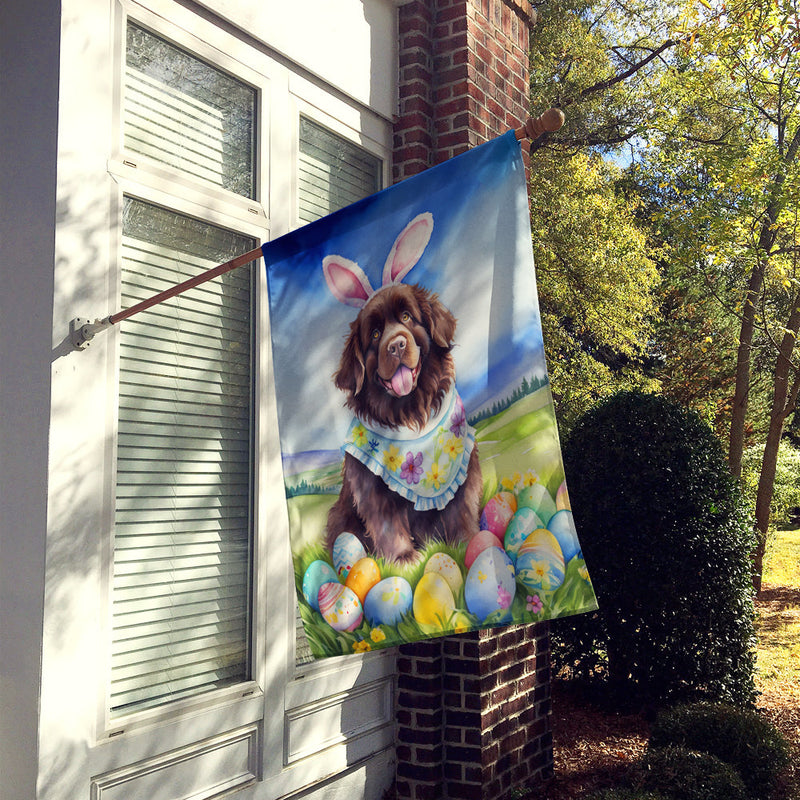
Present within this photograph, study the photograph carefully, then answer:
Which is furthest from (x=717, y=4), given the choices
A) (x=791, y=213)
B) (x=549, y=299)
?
(x=549, y=299)

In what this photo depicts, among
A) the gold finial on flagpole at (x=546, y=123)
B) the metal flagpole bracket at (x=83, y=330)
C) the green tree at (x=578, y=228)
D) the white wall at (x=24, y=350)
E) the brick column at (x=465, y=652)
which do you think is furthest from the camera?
the green tree at (x=578, y=228)

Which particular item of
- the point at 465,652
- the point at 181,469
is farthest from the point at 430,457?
the point at 465,652

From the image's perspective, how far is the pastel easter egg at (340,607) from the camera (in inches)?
103

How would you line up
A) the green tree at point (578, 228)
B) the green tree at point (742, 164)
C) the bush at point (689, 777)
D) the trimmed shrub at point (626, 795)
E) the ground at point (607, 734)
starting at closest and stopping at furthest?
the trimmed shrub at point (626, 795) < the bush at point (689, 777) < the ground at point (607, 734) < the green tree at point (742, 164) < the green tree at point (578, 228)

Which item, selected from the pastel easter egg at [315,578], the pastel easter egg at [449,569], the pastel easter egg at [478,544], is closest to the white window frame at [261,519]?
the pastel easter egg at [315,578]

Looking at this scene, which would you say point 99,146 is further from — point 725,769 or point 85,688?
point 725,769

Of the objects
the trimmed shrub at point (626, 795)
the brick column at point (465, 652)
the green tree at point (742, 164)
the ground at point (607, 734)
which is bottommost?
the ground at point (607, 734)

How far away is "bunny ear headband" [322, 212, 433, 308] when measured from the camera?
2.62 m

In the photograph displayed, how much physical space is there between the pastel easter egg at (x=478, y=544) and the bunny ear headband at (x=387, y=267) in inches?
32.2

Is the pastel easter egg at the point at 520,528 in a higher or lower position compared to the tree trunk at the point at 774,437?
lower

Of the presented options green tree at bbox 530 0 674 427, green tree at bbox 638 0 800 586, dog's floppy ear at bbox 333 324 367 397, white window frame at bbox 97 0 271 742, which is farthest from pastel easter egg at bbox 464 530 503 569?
green tree at bbox 530 0 674 427

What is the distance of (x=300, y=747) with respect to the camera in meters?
3.93

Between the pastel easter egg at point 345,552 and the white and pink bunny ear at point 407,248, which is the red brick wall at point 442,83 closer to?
the white and pink bunny ear at point 407,248

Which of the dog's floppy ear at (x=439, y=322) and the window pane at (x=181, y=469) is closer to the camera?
the dog's floppy ear at (x=439, y=322)
